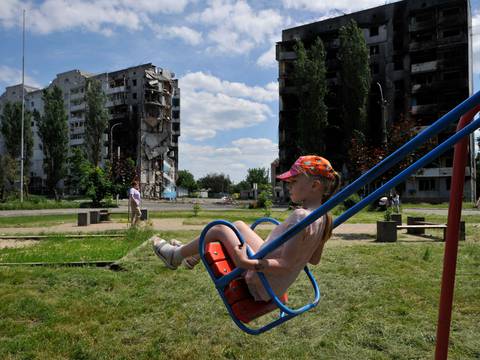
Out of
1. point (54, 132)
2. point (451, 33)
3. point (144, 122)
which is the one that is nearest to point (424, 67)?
point (451, 33)

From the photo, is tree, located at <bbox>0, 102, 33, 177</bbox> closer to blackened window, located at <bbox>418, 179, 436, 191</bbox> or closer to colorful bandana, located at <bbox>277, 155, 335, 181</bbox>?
blackened window, located at <bbox>418, 179, 436, 191</bbox>

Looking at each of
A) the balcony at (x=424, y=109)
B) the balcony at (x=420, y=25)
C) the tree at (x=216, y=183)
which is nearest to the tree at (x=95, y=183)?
the balcony at (x=424, y=109)

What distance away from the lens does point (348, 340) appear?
14.0ft

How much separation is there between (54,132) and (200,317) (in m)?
60.0

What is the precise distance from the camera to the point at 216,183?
11975cm

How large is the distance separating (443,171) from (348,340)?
4702 cm

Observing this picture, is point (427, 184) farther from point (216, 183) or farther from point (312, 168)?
point (216, 183)

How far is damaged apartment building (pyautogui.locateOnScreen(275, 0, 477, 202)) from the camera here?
46.7 m

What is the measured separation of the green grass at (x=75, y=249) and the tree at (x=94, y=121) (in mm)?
54525

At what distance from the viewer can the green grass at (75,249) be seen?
8.17m

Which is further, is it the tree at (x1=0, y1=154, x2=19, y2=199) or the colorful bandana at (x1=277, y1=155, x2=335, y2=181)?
the tree at (x1=0, y1=154, x2=19, y2=199)

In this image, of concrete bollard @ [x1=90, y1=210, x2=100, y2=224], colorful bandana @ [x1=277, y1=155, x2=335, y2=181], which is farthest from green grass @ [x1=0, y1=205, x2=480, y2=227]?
colorful bandana @ [x1=277, y1=155, x2=335, y2=181]

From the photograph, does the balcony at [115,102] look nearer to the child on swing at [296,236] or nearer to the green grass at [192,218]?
the green grass at [192,218]

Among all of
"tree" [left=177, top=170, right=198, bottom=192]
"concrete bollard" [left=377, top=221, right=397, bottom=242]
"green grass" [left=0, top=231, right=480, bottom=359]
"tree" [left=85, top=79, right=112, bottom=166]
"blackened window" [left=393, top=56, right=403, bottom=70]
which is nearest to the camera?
"green grass" [left=0, top=231, right=480, bottom=359]
